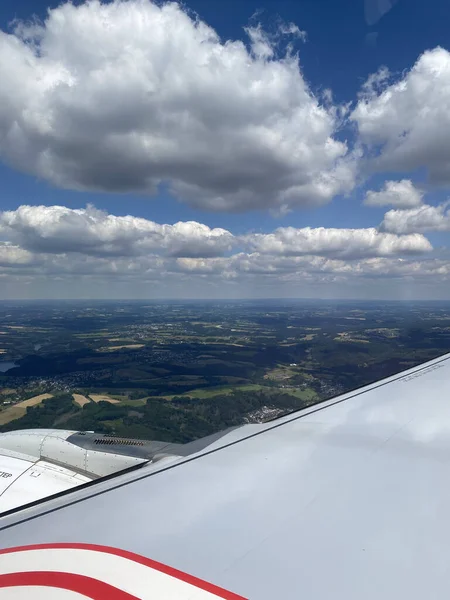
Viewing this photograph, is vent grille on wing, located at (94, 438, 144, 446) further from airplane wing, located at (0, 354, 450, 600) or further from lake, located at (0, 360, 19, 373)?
lake, located at (0, 360, 19, 373)

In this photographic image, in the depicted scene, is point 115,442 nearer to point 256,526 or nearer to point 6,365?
point 256,526

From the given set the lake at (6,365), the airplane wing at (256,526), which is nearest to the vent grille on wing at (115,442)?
the airplane wing at (256,526)

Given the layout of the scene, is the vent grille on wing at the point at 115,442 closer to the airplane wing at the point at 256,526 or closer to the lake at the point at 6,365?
the airplane wing at the point at 256,526

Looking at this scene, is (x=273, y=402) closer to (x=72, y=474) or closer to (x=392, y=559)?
(x=72, y=474)

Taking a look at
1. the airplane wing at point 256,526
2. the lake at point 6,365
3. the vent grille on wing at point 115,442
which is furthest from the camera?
the lake at point 6,365

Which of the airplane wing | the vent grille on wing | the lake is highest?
the airplane wing

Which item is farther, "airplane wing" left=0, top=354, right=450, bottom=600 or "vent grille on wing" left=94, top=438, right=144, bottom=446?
"vent grille on wing" left=94, top=438, right=144, bottom=446

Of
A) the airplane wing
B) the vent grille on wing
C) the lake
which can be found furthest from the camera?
Result: the lake

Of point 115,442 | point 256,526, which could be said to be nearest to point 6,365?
point 115,442

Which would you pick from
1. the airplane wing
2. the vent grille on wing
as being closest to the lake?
the vent grille on wing

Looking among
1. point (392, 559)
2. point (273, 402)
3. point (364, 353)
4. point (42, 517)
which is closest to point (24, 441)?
point (42, 517)
